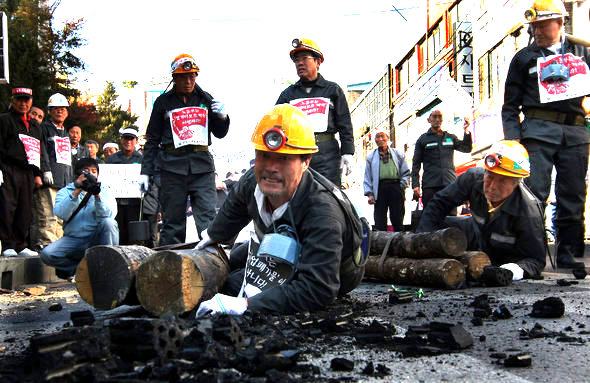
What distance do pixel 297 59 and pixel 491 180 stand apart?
2.49 meters

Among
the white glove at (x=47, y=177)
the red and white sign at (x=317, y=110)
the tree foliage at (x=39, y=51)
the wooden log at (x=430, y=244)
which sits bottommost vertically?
the wooden log at (x=430, y=244)

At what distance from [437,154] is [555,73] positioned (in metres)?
3.92

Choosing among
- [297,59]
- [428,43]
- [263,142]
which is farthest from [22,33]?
[428,43]

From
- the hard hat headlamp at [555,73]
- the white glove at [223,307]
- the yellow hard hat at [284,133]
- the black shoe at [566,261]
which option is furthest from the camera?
the black shoe at [566,261]

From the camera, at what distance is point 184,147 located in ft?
23.2

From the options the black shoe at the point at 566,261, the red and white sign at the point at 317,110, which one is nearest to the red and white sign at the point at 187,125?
the red and white sign at the point at 317,110

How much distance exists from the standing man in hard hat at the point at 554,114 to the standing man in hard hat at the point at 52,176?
19.5 ft

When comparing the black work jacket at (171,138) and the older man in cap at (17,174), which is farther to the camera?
the older man in cap at (17,174)

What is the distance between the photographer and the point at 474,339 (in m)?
3.32

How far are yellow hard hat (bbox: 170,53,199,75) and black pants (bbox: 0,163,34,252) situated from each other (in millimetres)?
2780

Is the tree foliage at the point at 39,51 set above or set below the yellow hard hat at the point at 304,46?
above

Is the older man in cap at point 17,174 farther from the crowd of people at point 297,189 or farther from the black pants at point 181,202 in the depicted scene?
the black pants at point 181,202

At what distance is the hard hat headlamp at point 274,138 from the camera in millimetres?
3844

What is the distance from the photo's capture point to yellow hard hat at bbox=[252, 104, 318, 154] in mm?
3855
